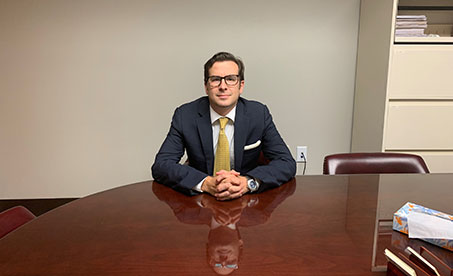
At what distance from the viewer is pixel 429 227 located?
0.90 metres

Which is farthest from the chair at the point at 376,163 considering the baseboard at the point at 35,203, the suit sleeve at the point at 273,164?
the baseboard at the point at 35,203

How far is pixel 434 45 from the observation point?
230 centimetres

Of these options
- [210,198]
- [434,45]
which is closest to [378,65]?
[434,45]

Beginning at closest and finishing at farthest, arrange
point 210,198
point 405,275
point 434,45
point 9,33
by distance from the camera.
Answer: point 405,275
point 210,198
point 434,45
point 9,33

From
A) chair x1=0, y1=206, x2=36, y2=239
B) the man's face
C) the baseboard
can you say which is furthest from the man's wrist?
the baseboard

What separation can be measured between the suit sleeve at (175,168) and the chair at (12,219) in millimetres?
458

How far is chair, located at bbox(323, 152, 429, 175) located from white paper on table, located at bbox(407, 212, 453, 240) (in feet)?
2.28

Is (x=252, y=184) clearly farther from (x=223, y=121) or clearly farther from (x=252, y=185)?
(x=223, y=121)


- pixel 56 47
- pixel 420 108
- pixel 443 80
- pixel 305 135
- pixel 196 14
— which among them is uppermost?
pixel 196 14

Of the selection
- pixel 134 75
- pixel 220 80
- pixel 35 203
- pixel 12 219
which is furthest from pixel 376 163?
pixel 35 203

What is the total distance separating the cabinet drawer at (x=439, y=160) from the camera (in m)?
2.47

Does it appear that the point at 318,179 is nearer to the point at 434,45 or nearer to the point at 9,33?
the point at 434,45

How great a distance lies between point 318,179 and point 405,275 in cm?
71

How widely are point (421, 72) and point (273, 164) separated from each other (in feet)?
5.15
